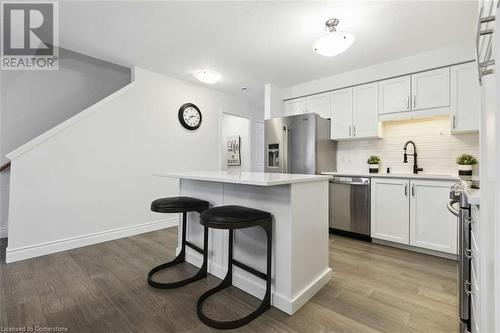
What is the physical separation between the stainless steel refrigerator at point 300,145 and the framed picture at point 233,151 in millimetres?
1780

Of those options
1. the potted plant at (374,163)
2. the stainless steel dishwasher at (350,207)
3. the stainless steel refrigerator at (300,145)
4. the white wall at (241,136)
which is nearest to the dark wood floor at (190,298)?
the stainless steel dishwasher at (350,207)

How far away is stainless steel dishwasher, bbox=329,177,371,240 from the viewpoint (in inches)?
118

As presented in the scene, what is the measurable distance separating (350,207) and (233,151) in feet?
11.3

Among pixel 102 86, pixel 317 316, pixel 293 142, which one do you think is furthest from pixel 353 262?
pixel 102 86

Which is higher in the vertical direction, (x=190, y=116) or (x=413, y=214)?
(x=190, y=116)

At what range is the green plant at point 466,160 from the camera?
2626mm

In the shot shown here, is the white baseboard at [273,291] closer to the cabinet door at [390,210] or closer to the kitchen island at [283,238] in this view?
the kitchen island at [283,238]

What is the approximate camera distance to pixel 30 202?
98.2 inches

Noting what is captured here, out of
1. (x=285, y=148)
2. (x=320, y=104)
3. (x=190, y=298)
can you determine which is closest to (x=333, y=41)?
(x=320, y=104)

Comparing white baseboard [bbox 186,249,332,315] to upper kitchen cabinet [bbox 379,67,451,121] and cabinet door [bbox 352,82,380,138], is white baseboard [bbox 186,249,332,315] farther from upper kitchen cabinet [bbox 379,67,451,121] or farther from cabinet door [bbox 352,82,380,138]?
upper kitchen cabinet [bbox 379,67,451,121]

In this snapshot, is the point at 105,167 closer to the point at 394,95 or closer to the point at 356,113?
the point at 356,113

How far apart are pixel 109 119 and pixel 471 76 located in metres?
4.54

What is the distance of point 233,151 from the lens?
19.3ft

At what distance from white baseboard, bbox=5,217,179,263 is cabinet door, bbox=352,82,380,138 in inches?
132
